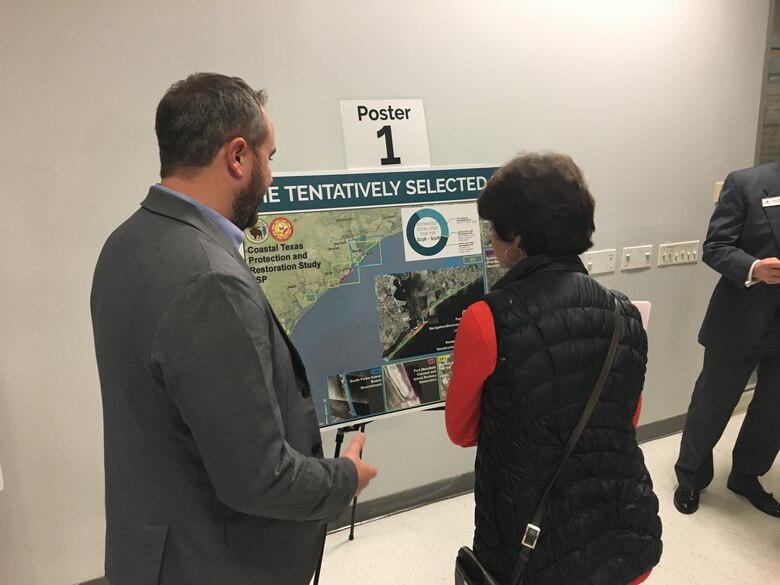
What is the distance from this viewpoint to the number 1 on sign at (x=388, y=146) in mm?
1858

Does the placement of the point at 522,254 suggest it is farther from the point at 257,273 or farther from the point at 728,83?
the point at 728,83

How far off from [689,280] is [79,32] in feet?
10.6

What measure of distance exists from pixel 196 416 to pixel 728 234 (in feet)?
7.49

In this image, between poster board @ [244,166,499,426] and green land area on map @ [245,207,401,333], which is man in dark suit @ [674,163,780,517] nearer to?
poster board @ [244,166,499,426]

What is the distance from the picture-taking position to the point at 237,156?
2.80ft

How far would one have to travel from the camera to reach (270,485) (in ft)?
2.48

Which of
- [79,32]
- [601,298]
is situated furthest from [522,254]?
[79,32]

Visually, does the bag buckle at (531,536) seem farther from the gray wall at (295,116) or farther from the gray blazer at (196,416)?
the gray wall at (295,116)

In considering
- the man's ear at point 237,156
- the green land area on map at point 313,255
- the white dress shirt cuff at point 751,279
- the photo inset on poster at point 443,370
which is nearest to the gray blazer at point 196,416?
the man's ear at point 237,156

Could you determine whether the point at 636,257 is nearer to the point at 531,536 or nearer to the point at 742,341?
the point at 742,341

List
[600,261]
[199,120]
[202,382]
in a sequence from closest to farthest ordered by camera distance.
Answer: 1. [202,382]
2. [199,120]
3. [600,261]

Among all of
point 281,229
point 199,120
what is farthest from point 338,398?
point 199,120

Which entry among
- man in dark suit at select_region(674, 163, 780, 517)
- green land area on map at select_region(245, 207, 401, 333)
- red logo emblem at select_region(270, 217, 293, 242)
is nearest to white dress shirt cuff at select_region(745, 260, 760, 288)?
man in dark suit at select_region(674, 163, 780, 517)

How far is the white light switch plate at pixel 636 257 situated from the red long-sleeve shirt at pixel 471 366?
1889 millimetres
